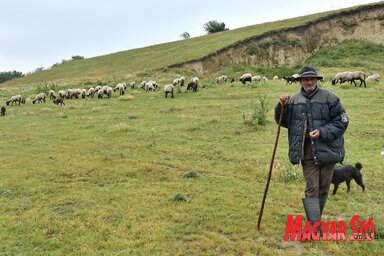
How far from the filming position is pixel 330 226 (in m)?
6.37

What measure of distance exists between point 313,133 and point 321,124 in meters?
0.33

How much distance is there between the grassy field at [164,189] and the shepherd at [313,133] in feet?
3.07

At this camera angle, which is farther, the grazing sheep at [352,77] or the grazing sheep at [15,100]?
the grazing sheep at [15,100]

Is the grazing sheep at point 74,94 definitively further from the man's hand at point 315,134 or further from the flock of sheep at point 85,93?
the man's hand at point 315,134

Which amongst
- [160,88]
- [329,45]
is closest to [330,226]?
[160,88]

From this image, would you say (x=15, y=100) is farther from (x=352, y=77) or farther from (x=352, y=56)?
(x=352, y=56)

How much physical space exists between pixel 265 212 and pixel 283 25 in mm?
→ 51119

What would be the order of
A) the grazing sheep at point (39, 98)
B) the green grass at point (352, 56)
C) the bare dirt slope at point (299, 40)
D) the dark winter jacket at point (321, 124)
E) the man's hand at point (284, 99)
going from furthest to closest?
the bare dirt slope at point (299, 40) → the green grass at point (352, 56) → the grazing sheep at point (39, 98) → the man's hand at point (284, 99) → the dark winter jacket at point (321, 124)

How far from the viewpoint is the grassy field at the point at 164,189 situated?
247 inches

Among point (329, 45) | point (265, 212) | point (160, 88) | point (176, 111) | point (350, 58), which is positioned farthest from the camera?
point (329, 45)

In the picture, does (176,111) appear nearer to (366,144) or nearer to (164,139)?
(164,139)

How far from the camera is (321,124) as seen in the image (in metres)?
5.87

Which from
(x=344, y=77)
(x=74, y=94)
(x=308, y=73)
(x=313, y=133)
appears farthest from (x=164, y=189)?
(x=74, y=94)

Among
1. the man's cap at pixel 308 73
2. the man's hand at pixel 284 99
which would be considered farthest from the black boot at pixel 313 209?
the man's cap at pixel 308 73
